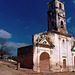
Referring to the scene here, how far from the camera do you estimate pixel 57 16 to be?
2220 cm

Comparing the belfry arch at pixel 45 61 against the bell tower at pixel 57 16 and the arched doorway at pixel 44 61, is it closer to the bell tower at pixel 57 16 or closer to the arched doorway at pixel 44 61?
the arched doorway at pixel 44 61

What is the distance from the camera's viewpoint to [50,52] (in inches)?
756

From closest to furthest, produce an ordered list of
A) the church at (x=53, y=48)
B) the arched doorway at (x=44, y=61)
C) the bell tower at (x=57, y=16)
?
the church at (x=53, y=48) → the arched doorway at (x=44, y=61) → the bell tower at (x=57, y=16)

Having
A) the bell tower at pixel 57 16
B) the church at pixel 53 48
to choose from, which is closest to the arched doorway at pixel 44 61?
the church at pixel 53 48

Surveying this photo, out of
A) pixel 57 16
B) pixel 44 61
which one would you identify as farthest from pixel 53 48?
pixel 57 16

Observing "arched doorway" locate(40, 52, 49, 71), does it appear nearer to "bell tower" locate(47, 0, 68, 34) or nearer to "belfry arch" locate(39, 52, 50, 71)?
"belfry arch" locate(39, 52, 50, 71)

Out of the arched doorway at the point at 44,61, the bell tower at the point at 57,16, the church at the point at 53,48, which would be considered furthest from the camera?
the bell tower at the point at 57,16

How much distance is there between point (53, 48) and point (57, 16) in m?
6.89

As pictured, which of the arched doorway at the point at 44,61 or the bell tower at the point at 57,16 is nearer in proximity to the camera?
the arched doorway at the point at 44,61

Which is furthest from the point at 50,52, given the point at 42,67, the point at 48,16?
the point at 48,16

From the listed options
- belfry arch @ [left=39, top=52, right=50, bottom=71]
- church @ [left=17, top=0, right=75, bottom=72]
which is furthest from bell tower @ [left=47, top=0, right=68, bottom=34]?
belfry arch @ [left=39, top=52, right=50, bottom=71]

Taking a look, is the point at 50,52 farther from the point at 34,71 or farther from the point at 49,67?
the point at 34,71

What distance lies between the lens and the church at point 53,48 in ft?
59.1

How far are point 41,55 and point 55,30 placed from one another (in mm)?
5976
